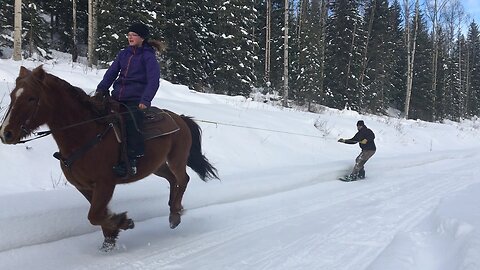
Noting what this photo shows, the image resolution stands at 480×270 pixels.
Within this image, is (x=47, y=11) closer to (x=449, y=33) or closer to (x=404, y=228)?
(x=404, y=228)

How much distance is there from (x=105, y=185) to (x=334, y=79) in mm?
35276

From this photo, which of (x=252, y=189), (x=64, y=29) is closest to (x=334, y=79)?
(x=64, y=29)

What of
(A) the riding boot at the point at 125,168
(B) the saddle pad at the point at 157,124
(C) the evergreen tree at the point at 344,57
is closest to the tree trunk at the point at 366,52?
(C) the evergreen tree at the point at 344,57

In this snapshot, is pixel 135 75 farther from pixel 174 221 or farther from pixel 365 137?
pixel 365 137

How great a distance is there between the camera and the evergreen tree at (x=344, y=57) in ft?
121

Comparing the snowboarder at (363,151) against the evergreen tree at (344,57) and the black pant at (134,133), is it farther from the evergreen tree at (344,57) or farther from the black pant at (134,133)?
the evergreen tree at (344,57)

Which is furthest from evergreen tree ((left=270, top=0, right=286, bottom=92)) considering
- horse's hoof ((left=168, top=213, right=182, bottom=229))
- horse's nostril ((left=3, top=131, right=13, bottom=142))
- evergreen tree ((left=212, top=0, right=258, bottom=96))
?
horse's nostril ((left=3, top=131, right=13, bottom=142))

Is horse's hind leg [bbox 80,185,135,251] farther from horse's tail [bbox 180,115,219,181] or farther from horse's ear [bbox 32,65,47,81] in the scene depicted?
horse's tail [bbox 180,115,219,181]

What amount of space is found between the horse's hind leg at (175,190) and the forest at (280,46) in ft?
40.2

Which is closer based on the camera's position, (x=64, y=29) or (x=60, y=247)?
(x=60, y=247)

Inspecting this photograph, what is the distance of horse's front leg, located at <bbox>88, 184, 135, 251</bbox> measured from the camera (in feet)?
14.6

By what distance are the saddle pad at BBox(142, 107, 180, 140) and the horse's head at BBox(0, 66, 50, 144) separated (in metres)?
1.22

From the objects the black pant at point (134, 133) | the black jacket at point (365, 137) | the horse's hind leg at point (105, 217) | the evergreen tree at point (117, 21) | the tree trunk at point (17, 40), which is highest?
the evergreen tree at point (117, 21)

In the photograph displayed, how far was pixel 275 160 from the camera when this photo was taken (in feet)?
38.1
